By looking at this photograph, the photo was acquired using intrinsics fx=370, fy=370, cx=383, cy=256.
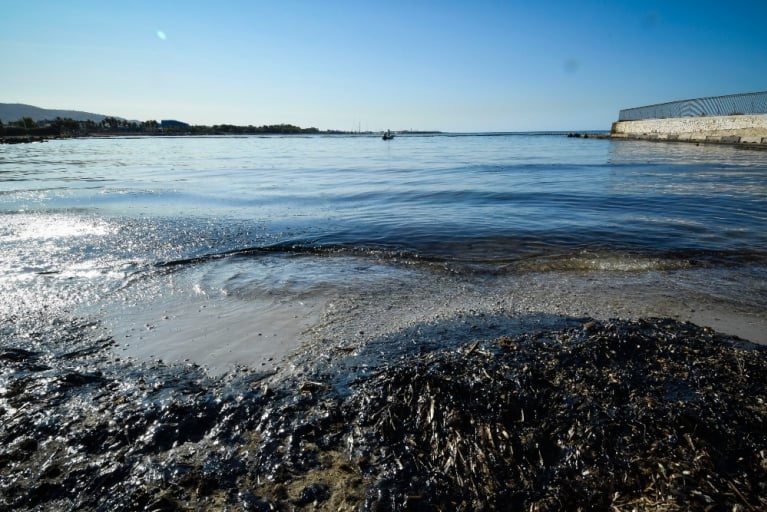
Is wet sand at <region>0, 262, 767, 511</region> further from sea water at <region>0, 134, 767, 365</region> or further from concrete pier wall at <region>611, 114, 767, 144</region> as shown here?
concrete pier wall at <region>611, 114, 767, 144</region>

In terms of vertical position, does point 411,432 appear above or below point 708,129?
below

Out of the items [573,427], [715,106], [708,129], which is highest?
[715,106]

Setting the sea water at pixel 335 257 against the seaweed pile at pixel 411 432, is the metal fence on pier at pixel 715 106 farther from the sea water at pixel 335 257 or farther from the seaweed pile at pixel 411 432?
the seaweed pile at pixel 411 432

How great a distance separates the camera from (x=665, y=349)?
349 centimetres

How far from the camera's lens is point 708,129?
48375mm

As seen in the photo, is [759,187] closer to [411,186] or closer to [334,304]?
[411,186]

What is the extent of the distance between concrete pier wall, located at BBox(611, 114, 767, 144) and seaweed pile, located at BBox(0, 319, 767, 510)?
52.4 metres

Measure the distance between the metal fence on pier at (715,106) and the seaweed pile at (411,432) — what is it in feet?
190

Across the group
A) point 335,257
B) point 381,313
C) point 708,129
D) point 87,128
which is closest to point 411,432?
point 381,313

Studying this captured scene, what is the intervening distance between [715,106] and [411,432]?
67702 mm

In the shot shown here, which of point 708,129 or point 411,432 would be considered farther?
point 708,129

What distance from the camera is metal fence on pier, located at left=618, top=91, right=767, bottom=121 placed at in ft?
140

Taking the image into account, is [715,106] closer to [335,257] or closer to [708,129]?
[708,129]

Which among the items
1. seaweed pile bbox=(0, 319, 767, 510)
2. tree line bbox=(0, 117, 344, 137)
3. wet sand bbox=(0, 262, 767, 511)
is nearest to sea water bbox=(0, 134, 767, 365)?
wet sand bbox=(0, 262, 767, 511)
